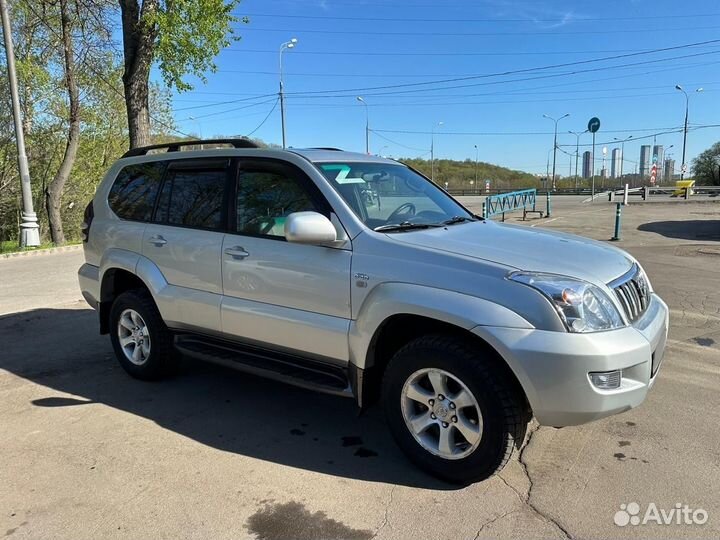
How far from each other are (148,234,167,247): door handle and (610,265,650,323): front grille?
3.36 meters

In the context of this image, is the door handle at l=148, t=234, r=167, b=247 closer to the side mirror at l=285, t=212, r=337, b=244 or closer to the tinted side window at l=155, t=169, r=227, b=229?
the tinted side window at l=155, t=169, r=227, b=229

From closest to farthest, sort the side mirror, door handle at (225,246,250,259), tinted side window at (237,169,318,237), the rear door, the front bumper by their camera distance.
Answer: the front bumper < the side mirror < tinted side window at (237,169,318,237) < door handle at (225,246,250,259) < the rear door

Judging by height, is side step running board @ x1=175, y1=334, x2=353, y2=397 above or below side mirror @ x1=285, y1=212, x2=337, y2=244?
below

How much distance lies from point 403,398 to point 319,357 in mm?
663

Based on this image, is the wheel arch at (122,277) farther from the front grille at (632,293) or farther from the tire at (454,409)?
the front grille at (632,293)

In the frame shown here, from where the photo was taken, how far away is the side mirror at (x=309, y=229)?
325cm

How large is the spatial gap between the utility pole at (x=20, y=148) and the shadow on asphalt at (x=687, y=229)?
17.5m

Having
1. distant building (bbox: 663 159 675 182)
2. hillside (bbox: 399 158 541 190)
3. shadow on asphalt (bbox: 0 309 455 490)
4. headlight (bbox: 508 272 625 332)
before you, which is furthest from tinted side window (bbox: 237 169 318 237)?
distant building (bbox: 663 159 675 182)

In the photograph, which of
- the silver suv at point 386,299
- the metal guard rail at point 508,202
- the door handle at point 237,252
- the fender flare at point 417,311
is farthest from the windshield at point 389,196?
the metal guard rail at point 508,202

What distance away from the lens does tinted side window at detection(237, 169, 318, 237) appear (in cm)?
379

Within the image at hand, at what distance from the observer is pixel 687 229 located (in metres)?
16.4

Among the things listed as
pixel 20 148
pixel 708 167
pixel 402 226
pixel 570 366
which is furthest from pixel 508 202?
pixel 708 167

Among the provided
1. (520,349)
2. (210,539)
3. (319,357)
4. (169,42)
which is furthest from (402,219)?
(169,42)

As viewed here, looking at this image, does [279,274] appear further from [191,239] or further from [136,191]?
[136,191]
